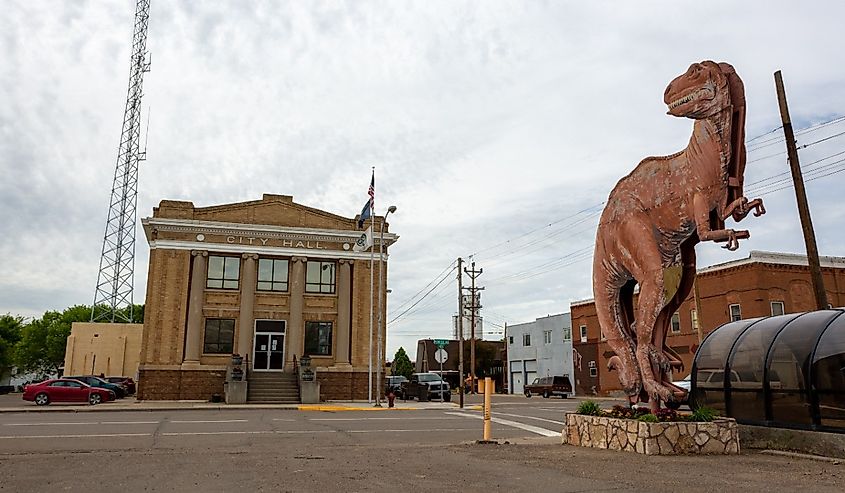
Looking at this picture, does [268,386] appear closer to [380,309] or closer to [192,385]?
[192,385]

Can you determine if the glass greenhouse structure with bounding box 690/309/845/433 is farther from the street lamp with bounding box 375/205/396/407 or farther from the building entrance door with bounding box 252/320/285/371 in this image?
the building entrance door with bounding box 252/320/285/371

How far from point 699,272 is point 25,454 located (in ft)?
126

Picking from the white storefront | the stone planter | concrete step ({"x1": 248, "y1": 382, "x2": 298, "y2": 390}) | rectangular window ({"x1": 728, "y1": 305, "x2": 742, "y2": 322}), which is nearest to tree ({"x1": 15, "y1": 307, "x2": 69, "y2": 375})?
concrete step ({"x1": 248, "y1": 382, "x2": 298, "y2": 390})

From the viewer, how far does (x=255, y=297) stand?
34.7 metres

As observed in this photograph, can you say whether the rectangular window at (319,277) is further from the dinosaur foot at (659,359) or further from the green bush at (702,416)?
the green bush at (702,416)

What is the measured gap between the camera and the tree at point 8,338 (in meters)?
67.4

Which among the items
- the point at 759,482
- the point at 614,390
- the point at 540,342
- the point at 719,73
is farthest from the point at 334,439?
the point at 540,342

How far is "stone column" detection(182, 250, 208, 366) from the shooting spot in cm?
3306

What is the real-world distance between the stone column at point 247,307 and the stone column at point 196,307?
197 cm

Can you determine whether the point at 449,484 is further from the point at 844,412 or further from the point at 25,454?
the point at 25,454

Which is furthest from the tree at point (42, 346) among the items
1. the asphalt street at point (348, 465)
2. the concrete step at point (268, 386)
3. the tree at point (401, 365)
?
the asphalt street at point (348, 465)

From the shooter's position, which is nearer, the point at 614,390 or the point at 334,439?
the point at 334,439

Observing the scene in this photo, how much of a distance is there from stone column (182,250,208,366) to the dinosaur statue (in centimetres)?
2505

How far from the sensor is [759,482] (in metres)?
8.39
